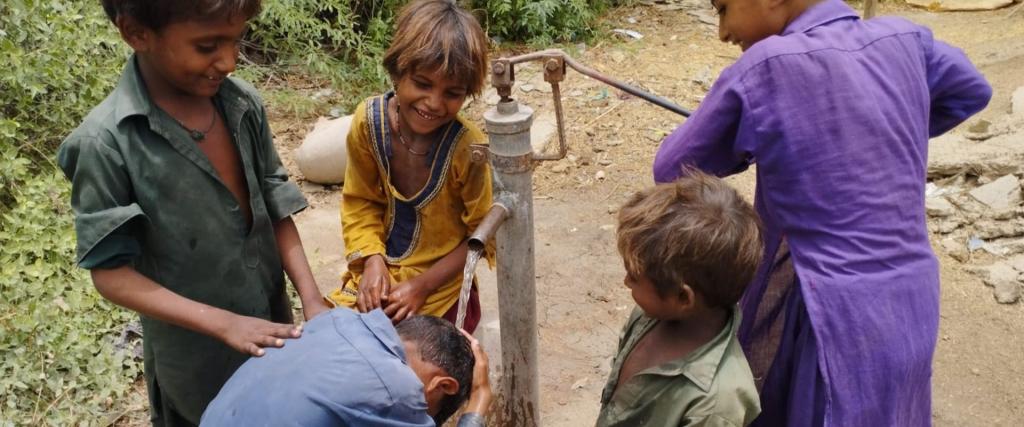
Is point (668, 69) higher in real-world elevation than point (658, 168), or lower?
lower

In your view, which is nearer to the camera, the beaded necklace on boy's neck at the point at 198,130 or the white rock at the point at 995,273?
the beaded necklace on boy's neck at the point at 198,130

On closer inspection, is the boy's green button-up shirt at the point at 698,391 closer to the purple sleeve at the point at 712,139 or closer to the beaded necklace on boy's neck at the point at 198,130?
the purple sleeve at the point at 712,139

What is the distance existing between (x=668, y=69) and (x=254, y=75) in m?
2.71

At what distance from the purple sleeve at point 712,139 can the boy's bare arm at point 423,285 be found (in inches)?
21.5

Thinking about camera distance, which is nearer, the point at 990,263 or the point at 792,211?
the point at 792,211

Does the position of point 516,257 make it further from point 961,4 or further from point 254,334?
point 961,4

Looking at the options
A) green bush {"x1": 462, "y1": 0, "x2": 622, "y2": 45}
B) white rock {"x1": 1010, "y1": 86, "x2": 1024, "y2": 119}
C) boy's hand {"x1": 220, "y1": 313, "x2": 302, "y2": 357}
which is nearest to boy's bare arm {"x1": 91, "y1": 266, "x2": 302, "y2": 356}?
boy's hand {"x1": 220, "y1": 313, "x2": 302, "y2": 357}

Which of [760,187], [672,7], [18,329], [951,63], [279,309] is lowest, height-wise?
[672,7]

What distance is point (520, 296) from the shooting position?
1841 mm

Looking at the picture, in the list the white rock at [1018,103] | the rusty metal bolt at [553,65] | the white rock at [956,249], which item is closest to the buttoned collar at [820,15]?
the rusty metal bolt at [553,65]

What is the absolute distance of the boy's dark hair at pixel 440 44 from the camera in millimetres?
1785

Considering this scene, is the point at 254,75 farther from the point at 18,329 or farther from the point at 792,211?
the point at 792,211

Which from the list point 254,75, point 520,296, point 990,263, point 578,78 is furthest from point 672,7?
point 520,296

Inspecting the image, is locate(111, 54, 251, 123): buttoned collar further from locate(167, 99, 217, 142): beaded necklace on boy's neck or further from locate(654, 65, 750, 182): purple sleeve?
locate(654, 65, 750, 182): purple sleeve
